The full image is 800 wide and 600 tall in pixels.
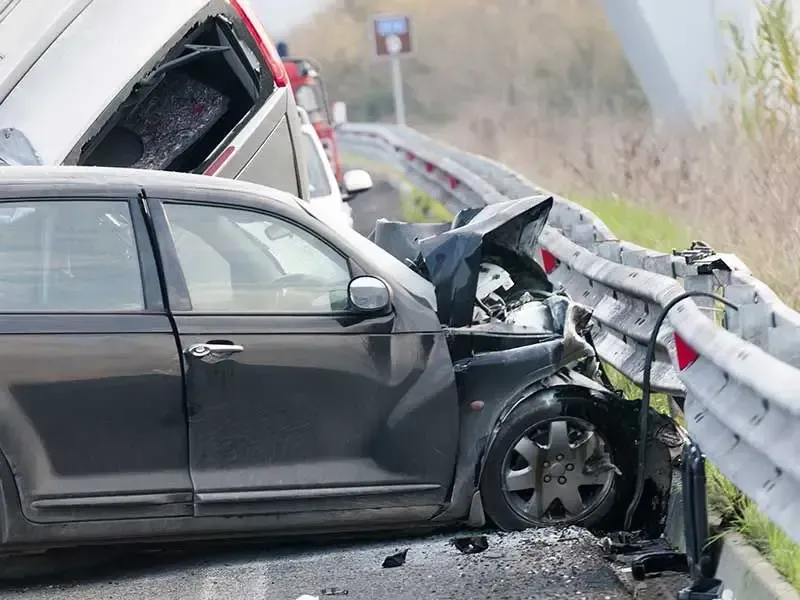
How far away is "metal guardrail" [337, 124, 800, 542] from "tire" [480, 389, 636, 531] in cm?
32

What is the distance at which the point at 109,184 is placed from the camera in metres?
5.38

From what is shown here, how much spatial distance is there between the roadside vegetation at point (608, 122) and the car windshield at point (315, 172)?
2.47 m

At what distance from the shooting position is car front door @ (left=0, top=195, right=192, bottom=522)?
5086 mm

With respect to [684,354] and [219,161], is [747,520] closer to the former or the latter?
[684,354]

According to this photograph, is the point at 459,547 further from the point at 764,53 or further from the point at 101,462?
the point at 764,53

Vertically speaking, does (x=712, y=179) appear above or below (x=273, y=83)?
below

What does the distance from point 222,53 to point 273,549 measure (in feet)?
15.1

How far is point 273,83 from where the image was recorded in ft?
31.3

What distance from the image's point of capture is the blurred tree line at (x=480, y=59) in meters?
36.4

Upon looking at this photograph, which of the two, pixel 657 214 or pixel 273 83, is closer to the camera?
pixel 273 83

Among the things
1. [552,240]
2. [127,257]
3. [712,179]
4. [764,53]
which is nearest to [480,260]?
[127,257]

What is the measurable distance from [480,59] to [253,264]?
40982 mm

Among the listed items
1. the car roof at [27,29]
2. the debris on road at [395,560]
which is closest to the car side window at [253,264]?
the debris on road at [395,560]

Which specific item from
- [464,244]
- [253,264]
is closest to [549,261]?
[464,244]
